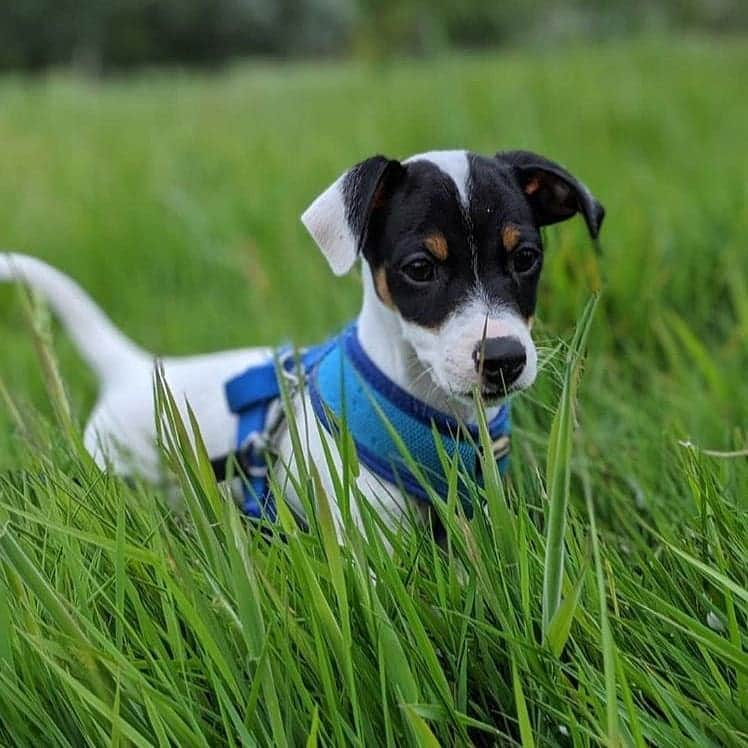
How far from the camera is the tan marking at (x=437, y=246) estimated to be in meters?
1.76

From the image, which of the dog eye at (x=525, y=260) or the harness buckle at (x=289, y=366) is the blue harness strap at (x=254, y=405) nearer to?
the harness buckle at (x=289, y=366)

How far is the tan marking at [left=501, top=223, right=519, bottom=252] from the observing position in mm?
1779

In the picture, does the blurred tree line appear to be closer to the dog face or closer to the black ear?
the black ear

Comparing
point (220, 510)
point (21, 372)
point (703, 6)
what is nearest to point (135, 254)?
point (21, 372)

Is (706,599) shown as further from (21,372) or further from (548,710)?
(21,372)

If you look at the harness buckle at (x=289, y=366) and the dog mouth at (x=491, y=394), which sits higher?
the dog mouth at (x=491, y=394)

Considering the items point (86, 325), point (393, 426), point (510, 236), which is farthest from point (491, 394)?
point (86, 325)

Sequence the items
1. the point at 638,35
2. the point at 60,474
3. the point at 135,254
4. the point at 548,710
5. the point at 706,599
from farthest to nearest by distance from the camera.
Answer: the point at 638,35
the point at 135,254
the point at 60,474
the point at 706,599
the point at 548,710

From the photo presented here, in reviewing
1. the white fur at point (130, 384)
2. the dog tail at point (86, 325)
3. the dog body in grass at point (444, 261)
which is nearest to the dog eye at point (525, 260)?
the dog body in grass at point (444, 261)

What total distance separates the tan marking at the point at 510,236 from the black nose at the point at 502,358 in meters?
0.24

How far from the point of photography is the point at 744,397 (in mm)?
2361

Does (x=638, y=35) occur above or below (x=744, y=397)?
above

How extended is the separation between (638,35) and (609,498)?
8.44 m

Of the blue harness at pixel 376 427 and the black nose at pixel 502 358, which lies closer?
the black nose at pixel 502 358
